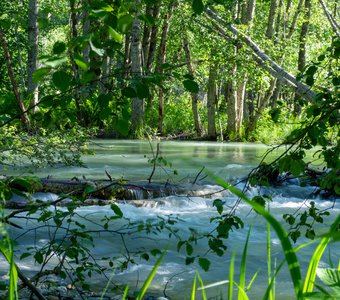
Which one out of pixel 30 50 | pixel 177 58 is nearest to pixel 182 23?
pixel 30 50

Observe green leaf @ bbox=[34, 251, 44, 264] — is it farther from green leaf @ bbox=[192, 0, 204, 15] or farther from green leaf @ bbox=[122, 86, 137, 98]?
green leaf @ bbox=[192, 0, 204, 15]

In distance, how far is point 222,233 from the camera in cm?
287

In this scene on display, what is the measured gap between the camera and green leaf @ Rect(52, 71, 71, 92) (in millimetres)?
2029

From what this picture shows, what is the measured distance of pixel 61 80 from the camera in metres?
2.04

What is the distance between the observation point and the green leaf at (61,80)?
203cm

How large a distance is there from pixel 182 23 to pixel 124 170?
799 centimetres

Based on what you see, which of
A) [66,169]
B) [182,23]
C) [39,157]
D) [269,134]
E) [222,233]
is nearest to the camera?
[222,233]

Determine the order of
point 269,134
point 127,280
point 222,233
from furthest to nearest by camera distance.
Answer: point 269,134, point 127,280, point 222,233

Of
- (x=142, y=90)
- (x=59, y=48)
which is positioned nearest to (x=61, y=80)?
(x=59, y=48)

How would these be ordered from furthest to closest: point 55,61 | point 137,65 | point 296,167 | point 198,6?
point 137,65
point 296,167
point 198,6
point 55,61

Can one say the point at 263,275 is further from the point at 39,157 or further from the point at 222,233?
the point at 39,157

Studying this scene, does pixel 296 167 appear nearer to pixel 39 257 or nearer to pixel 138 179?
pixel 39 257

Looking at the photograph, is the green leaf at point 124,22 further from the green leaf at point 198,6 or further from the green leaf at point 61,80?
the green leaf at point 198,6

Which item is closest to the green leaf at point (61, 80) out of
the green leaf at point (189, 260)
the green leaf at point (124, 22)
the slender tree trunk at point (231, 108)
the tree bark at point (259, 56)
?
the green leaf at point (124, 22)
